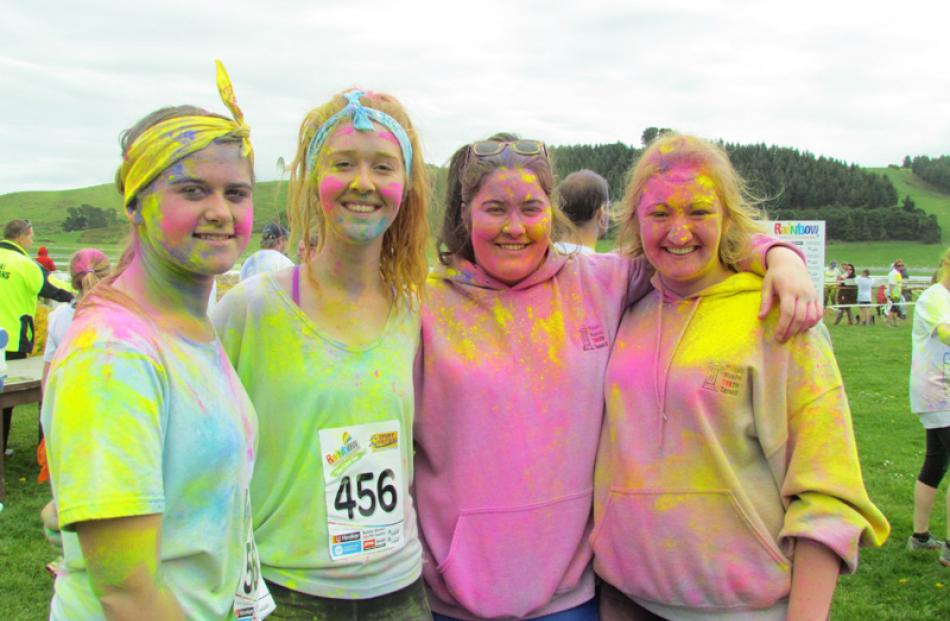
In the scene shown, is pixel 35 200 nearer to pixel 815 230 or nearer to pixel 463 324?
pixel 815 230

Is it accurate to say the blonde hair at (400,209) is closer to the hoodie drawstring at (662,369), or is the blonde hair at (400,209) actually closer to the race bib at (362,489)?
the race bib at (362,489)

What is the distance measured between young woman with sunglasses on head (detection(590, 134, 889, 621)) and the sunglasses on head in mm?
402

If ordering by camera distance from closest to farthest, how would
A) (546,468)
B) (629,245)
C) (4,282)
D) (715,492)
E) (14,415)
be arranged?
1. (715,492)
2. (546,468)
3. (629,245)
4. (4,282)
5. (14,415)

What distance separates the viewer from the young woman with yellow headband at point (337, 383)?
76.6 inches

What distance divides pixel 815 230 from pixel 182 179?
1520cm

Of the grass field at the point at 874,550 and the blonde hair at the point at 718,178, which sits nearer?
the blonde hair at the point at 718,178

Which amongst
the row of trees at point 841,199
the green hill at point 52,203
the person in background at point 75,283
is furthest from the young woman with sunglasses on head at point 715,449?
the green hill at point 52,203

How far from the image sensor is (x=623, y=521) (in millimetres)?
2199

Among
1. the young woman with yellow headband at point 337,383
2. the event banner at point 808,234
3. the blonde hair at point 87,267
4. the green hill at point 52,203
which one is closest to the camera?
the young woman with yellow headband at point 337,383

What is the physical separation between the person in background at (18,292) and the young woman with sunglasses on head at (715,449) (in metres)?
7.04

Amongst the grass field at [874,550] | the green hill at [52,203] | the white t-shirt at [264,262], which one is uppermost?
the green hill at [52,203]

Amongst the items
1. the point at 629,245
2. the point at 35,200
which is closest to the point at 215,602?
the point at 629,245

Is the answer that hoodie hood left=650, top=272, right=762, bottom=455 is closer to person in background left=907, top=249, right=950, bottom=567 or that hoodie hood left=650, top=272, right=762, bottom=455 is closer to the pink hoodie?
the pink hoodie

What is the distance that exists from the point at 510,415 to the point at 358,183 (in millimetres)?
814
